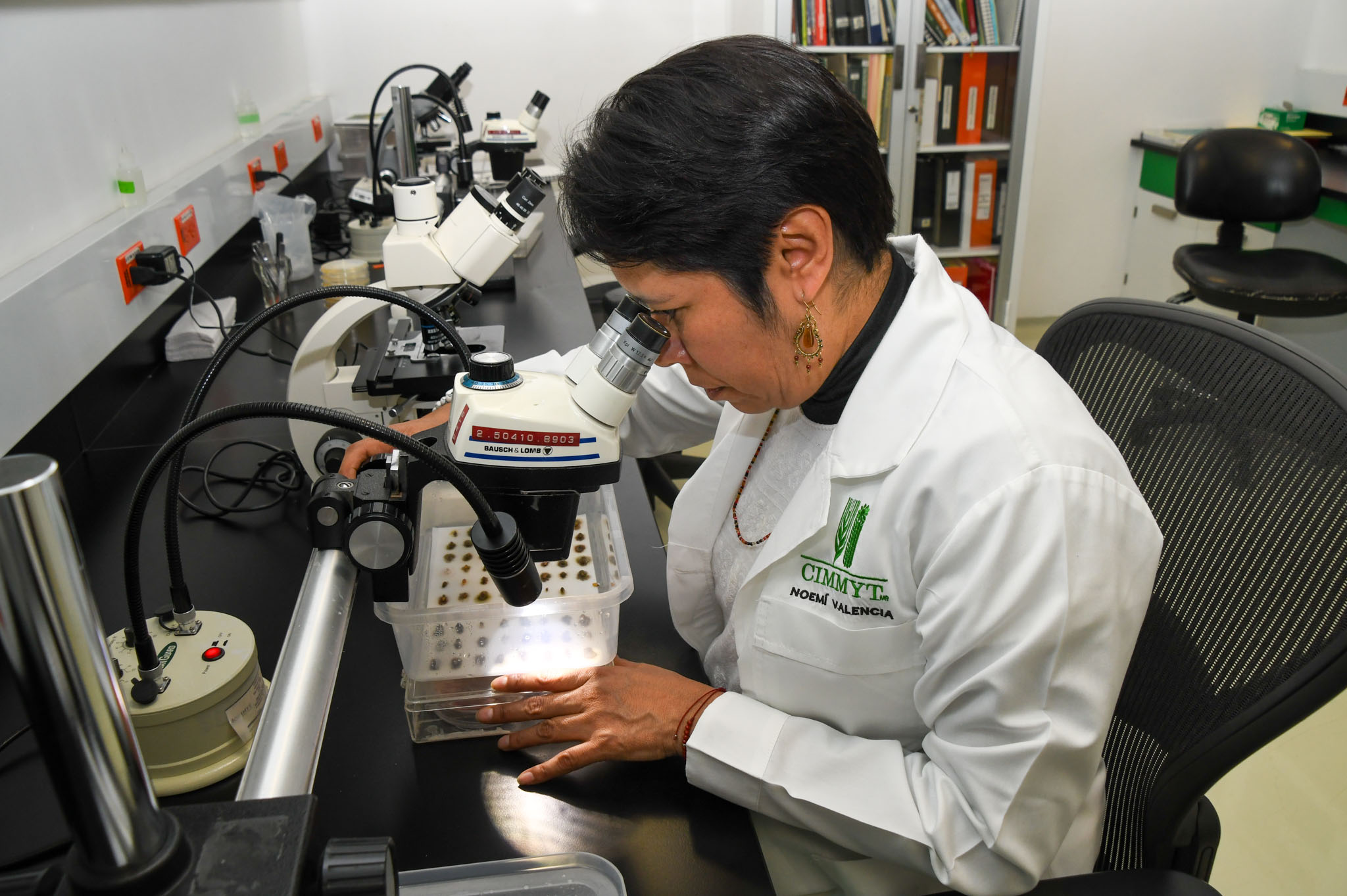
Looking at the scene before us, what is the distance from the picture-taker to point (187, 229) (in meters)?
1.87

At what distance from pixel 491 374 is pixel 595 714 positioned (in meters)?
0.34

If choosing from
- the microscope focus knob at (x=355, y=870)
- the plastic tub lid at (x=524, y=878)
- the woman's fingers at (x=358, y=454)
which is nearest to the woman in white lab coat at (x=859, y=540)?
the plastic tub lid at (x=524, y=878)

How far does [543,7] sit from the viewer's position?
3756 millimetres

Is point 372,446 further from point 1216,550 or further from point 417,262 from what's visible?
point 1216,550

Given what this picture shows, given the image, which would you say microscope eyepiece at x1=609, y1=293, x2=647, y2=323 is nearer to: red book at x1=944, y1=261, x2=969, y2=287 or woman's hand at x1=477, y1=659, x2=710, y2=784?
woman's hand at x1=477, y1=659, x2=710, y2=784

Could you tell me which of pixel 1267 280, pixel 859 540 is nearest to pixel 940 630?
pixel 859 540

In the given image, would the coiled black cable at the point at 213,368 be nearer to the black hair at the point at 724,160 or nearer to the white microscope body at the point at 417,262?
the black hair at the point at 724,160

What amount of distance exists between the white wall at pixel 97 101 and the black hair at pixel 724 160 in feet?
3.28

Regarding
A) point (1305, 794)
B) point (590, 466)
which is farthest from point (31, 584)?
point (1305, 794)

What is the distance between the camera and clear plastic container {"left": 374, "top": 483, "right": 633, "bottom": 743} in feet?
2.84

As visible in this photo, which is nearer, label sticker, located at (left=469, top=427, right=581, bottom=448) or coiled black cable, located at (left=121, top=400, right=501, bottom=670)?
coiled black cable, located at (left=121, top=400, right=501, bottom=670)

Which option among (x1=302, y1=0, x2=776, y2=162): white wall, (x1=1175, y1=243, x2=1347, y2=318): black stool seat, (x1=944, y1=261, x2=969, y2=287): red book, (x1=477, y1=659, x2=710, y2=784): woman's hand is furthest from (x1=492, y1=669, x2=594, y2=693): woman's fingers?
(x1=944, y1=261, x2=969, y2=287): red book

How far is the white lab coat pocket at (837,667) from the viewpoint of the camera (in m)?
0.88

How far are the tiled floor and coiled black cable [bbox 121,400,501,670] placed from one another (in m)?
1.50
